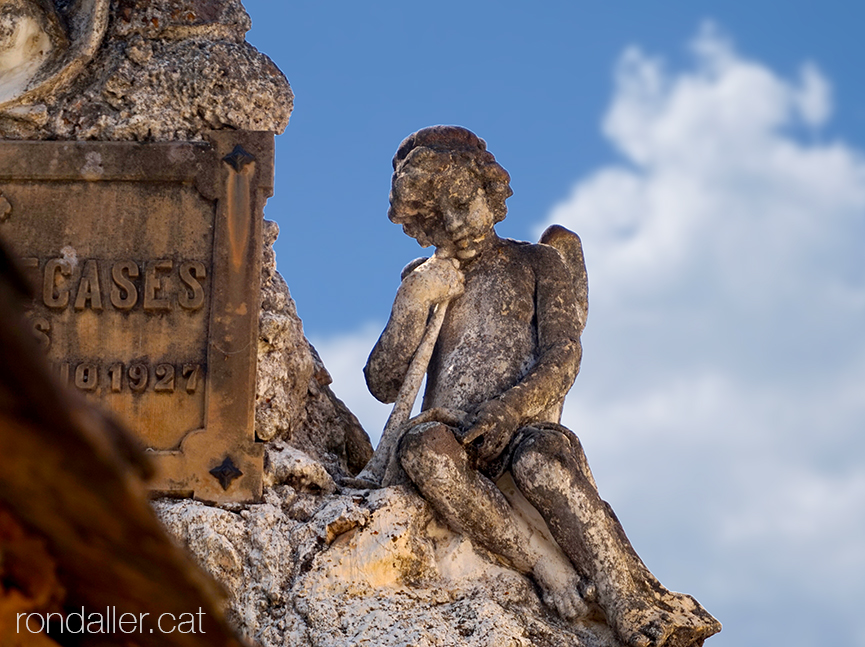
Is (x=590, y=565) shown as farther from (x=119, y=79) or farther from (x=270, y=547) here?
(x=119, y=79)

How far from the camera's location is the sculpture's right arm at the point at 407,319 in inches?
249

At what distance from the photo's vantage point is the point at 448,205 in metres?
→ 6.38

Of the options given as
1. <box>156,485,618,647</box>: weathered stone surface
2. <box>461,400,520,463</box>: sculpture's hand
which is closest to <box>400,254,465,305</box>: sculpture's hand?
<box>461,400,520,463</box>: sculpture's hand

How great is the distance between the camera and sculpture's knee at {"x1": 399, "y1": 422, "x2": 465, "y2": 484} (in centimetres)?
564

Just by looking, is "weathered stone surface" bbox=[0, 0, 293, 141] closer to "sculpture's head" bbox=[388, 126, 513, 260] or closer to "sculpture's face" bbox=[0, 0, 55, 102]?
"sculpture's face" bbox=[0, 0, 55, 102]

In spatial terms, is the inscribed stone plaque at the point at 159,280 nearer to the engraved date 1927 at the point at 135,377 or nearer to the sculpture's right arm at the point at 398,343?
the engraved date 1927 at the point at 135,377

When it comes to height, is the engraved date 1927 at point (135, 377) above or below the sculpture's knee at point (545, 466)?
above

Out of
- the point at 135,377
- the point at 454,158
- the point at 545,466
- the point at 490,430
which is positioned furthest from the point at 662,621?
the point at 135,377

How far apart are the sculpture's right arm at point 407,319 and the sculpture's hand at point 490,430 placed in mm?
621

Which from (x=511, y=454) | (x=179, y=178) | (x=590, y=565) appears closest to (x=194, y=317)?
(x=179, y=178)

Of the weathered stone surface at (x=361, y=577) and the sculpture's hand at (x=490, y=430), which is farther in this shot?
the sculpture's hand at (x=490, y=430)

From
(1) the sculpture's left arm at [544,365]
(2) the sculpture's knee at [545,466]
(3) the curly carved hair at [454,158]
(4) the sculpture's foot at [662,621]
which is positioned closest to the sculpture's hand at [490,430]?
(1) the sculpture's left arm at [544,365]

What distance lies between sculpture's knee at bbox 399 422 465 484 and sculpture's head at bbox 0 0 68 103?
2.63 metres

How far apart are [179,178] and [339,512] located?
1.76m
